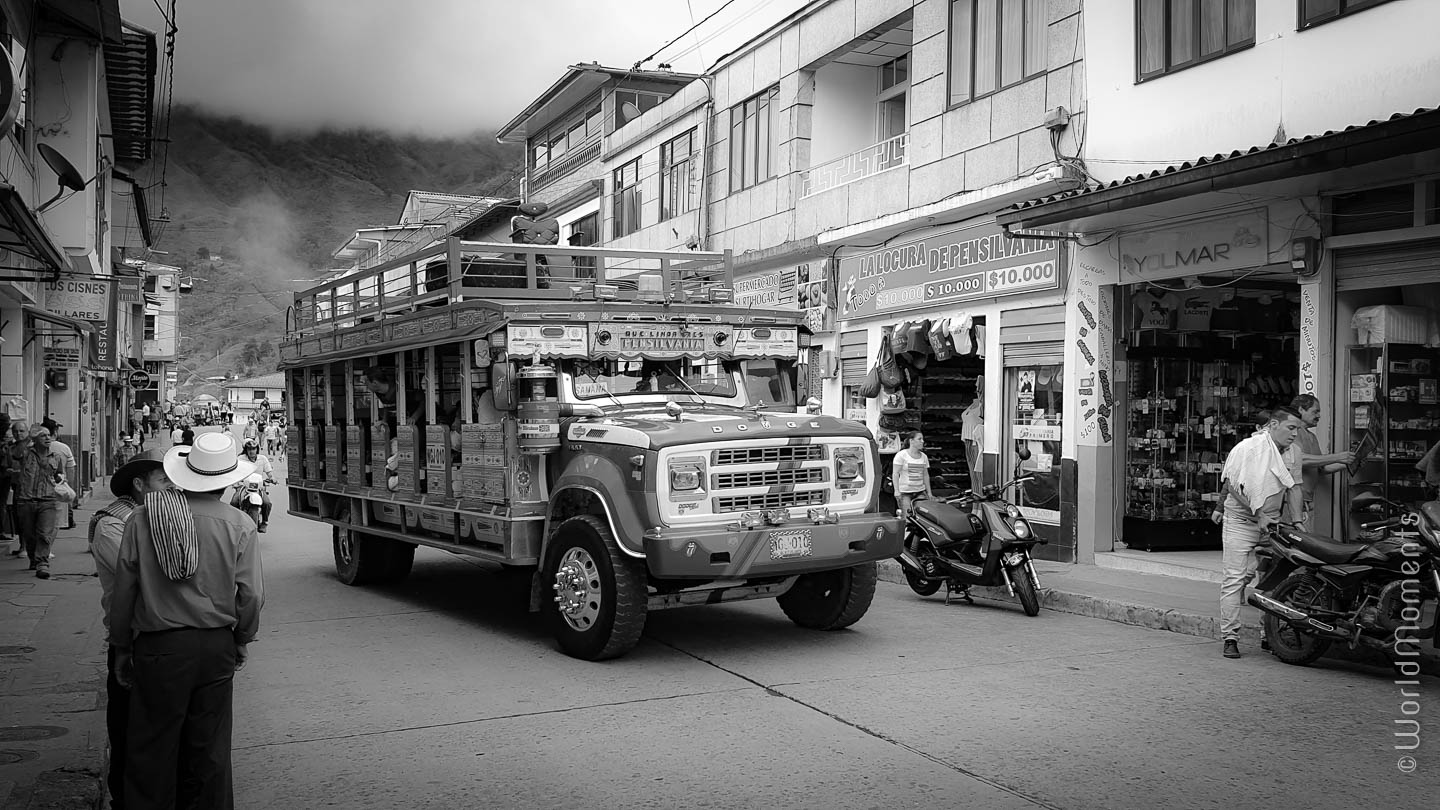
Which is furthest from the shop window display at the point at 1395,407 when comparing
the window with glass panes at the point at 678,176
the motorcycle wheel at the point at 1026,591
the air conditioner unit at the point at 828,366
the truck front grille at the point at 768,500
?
the window with glass panes at the point at 678,176

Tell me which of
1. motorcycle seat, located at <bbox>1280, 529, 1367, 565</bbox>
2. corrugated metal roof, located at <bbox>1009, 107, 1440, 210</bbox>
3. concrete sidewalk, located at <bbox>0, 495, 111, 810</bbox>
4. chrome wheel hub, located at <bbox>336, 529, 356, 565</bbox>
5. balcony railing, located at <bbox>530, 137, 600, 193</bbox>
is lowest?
concrete sidewalk, located at <bbox>0, 495, 111, 810</bbox>

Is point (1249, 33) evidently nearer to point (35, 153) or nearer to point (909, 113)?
point (909, 113)

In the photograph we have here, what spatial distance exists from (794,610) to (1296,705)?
3.95 m

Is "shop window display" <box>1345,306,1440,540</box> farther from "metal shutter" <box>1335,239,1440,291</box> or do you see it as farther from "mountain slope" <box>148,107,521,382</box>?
"mountain slope" <box>148,107,521,382</box>

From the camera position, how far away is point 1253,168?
10422 mm

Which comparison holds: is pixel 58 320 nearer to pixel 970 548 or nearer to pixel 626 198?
pixel 626 198

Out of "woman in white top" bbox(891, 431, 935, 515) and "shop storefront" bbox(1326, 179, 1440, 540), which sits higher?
"shop storefront" bbox(1326, 179, 1440, 540)

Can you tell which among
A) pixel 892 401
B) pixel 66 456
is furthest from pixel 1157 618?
pixel 66 456

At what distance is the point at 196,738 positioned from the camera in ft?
15.5

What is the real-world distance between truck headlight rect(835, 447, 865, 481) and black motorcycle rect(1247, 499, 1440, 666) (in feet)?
9.70

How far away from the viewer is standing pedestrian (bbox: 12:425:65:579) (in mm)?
14328

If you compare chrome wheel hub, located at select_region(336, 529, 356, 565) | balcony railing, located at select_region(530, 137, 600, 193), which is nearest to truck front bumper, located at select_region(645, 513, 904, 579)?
chrome wheel hub, located at select_region(336, 529, 356, 565)

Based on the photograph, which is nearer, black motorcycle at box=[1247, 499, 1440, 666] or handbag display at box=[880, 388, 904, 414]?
black motorcycle at box=[1247, 499, 1440, 666]

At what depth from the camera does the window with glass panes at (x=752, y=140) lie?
2222 cm
